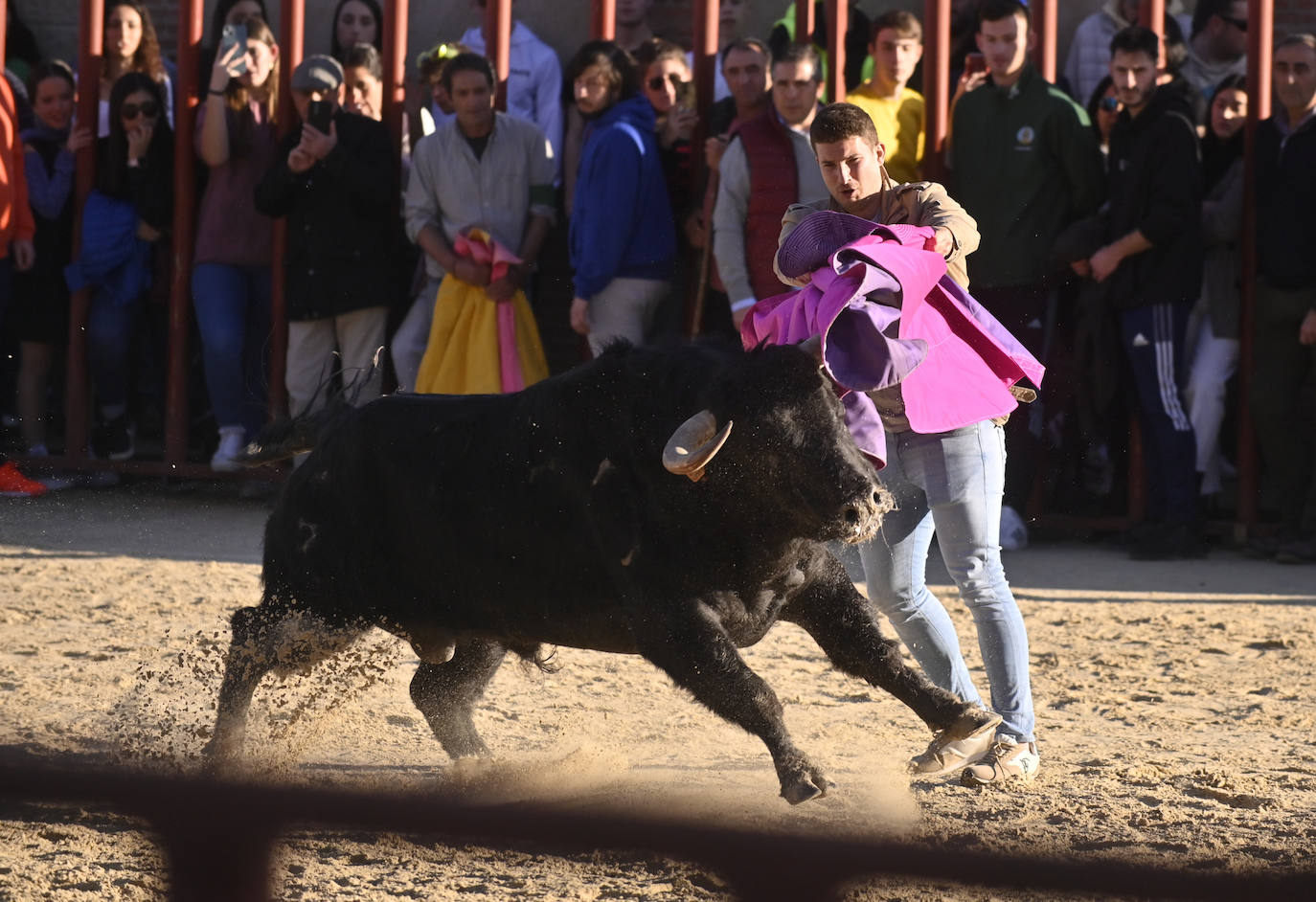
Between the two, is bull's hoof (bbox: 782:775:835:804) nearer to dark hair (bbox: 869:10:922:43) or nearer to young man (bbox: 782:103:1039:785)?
young man (bbox: 782:103:1039:785)

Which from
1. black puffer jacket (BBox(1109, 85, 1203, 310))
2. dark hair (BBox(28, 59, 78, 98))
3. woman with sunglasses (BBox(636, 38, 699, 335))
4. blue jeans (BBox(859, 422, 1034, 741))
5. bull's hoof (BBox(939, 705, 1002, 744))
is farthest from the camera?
dark hair (BBox(28, 59, 78, 98))

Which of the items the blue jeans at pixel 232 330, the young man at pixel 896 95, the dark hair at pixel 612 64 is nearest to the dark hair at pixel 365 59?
the dark hair at pixel 612 64

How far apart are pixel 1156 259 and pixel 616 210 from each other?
2.26m

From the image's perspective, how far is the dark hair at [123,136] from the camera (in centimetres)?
809

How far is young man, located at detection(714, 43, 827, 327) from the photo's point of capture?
22.6 ft

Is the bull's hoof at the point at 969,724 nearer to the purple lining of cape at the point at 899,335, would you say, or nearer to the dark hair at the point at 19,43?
the purple lining of cape at the point at 899,335

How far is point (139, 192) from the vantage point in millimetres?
8188

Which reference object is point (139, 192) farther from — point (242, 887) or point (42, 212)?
point (242, 887)

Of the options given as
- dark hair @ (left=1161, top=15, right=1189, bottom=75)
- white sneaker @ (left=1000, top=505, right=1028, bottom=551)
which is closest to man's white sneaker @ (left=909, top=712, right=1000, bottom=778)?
white sneaker @ (left=1000, top=505, right=1028, bottom=551)

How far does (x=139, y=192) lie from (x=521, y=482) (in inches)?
196

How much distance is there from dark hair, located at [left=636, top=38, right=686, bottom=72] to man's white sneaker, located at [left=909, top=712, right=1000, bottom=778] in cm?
442

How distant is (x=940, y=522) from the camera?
4.01 meters

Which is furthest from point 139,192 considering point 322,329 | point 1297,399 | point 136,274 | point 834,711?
point 1297,399

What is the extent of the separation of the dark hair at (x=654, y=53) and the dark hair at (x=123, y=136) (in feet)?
7.88
